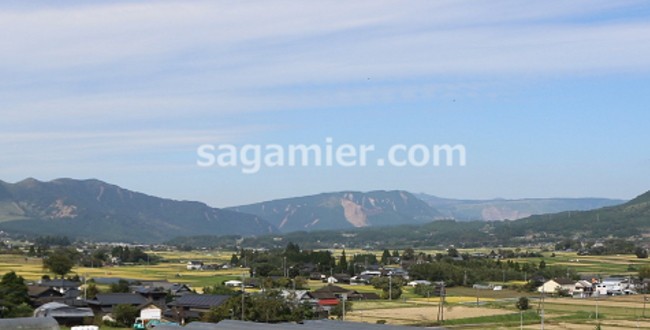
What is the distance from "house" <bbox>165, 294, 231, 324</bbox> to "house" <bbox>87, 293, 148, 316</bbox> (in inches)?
46.2

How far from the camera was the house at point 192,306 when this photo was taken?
104ft

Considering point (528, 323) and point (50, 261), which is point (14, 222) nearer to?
point (50, 261)

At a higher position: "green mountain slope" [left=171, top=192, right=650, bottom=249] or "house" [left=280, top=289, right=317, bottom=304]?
"green mountain slope" [left=171, top=192, right=650, bottom=249]

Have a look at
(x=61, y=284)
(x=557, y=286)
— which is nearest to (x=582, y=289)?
(x=557, y=286)

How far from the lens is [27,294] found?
34.3 m

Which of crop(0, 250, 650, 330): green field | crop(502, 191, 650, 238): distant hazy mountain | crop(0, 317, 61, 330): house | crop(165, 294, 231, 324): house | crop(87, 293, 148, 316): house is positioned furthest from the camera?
crop(502, 191, 650, 238): distant hazy mountain

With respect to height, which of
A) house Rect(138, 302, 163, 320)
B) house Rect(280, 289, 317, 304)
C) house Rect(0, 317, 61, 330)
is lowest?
house Rect(138, 302, 163, 320)

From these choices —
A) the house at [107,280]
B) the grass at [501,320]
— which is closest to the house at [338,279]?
the house at [107,280]

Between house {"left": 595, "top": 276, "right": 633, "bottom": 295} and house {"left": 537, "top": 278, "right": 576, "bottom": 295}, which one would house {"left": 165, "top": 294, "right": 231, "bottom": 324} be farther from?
house {"left": 595, "top": 276, "right": 633, "bottom": 295}

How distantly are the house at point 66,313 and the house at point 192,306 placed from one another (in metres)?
3.09

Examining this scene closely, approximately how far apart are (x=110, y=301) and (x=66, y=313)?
13.2 feet

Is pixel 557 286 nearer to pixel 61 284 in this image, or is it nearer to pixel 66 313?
pixel 61 284

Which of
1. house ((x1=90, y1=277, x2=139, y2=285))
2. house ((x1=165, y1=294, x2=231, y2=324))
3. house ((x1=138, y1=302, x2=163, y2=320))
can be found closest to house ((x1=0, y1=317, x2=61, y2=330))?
house ((x1=138, y1=302, x2=163, y2=320))

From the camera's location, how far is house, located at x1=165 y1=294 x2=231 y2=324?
31736 mm
